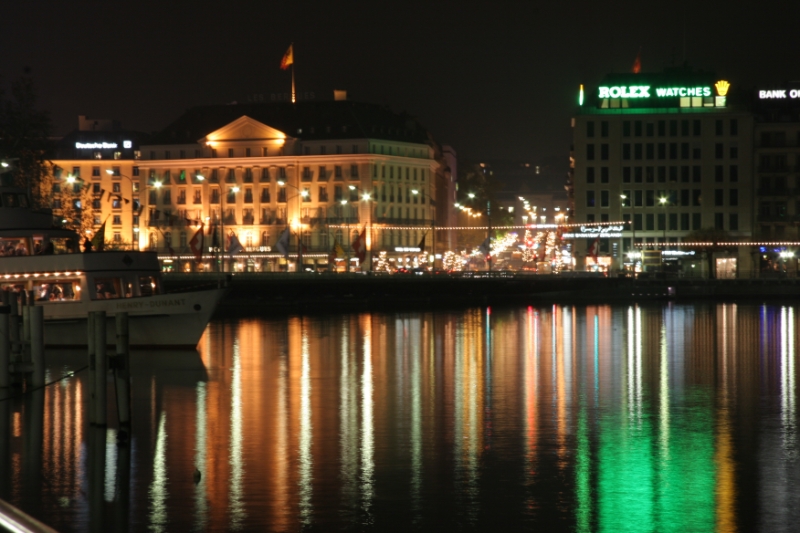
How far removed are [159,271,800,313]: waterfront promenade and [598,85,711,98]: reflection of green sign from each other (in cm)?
3086

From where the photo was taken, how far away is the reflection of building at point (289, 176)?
15200cm

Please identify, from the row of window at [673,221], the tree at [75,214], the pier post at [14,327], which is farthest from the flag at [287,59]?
the pier post at [14,327]

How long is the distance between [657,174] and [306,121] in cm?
5002

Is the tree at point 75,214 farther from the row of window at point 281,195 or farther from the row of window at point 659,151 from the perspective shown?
the row of window at point 659,151

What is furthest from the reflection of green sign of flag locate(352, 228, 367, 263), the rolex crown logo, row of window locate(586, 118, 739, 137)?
flag locate(352, 228, 367, 263)

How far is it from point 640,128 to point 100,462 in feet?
409

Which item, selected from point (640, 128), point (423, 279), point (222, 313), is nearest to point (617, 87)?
point (640, 128)

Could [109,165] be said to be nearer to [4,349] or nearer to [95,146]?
[95,146]

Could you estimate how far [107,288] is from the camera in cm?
4816

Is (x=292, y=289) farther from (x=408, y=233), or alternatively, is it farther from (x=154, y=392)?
(x=154, y=392)

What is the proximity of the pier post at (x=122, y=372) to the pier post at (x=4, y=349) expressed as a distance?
6914mm

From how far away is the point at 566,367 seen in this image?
41.2m

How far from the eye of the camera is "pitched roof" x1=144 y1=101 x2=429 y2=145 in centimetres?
15375

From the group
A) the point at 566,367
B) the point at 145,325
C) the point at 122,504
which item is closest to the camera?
the point at 122,504
